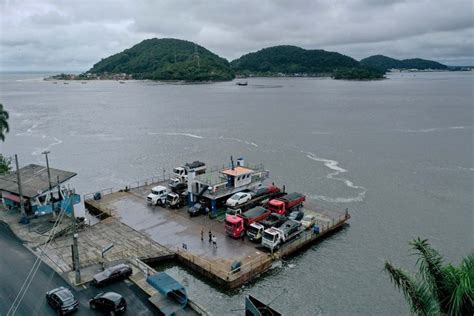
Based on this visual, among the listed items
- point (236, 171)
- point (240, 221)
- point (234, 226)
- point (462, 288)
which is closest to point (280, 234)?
point (240, 221)

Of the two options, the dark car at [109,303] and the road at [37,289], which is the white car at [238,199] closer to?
the road at [37,289]

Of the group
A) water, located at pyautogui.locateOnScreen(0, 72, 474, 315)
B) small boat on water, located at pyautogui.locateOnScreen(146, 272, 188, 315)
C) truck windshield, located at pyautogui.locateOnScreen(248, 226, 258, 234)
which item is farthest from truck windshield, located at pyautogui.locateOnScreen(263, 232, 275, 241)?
small boat on water, located at pyautogui.locateOnScreen(146, 272, 188, 315)

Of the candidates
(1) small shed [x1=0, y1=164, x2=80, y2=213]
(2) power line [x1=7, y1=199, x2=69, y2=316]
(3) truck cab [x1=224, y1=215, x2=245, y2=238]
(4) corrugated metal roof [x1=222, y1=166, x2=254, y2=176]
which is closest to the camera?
(2) power line [x1=7, y1=199, x2=69, y2=316]

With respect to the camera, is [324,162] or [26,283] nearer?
[26,283]

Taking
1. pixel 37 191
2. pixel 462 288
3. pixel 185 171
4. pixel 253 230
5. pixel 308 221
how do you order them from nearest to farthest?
pixel 462 288 < pixel 253 230 < pixel 37 191 < pixel 308 221 < pixel 185 171

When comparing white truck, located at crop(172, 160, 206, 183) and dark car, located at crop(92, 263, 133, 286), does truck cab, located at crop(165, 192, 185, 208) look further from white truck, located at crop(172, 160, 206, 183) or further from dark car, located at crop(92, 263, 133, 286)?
dark car, located at crop(92, 263, 133, 286)

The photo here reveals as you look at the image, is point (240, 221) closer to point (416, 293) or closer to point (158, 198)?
point (158, 198)
